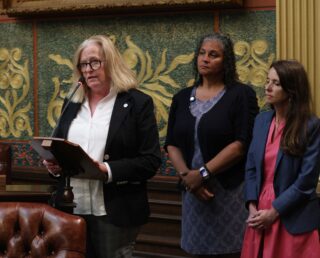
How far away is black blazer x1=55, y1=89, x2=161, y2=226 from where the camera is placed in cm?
297

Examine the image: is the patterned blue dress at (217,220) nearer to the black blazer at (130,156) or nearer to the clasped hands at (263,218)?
the clasped hands at (263,218)

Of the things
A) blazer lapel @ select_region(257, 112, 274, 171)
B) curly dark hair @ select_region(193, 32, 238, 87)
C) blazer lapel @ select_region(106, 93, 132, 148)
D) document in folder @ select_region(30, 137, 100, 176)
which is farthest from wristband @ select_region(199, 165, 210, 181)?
document in folder @ select_region(30, 137, 100, 176)

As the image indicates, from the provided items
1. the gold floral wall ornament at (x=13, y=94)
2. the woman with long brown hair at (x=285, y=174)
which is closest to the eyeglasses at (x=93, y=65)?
the woman with long brown hair at (x=285, y=174)

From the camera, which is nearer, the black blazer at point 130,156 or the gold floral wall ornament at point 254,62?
the black blazer at point 130,156

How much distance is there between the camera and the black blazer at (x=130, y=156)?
9.73 feet

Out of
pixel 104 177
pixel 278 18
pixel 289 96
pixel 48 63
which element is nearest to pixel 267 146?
pixel 289 96

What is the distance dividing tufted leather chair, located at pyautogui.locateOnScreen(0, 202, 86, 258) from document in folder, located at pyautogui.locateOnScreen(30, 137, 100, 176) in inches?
10.6

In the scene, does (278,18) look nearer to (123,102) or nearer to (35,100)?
(123,102)

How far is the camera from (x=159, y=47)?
508cm

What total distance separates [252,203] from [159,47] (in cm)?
220

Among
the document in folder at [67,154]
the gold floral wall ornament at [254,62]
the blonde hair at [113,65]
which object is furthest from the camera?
the gold floral wall ornament at [254,62]

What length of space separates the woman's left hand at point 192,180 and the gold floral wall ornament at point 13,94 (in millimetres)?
2602

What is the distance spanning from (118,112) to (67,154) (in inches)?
14.3

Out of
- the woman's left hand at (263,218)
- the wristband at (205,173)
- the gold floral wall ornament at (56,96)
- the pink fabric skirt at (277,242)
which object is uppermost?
the gold floral wall ornament at (56,96)
